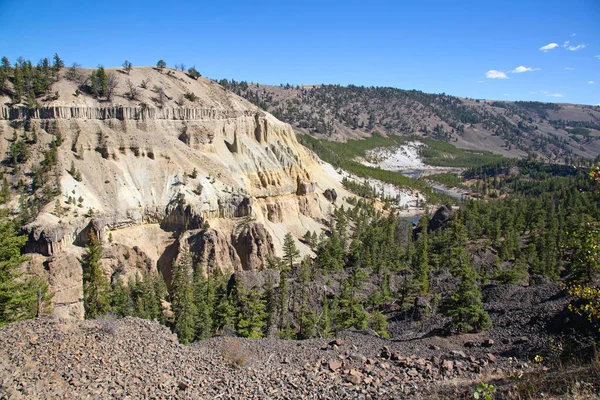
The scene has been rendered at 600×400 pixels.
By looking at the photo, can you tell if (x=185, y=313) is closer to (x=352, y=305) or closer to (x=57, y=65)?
(x=352, y=305)

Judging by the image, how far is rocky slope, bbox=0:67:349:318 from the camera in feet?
146

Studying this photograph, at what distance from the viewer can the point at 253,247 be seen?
173 feet

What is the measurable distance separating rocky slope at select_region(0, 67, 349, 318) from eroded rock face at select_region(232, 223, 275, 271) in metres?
0.13

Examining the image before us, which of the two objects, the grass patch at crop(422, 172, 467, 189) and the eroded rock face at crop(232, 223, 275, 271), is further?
the grass patch at crop(422, 172, 467, 189)

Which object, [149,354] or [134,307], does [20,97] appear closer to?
[134,307]

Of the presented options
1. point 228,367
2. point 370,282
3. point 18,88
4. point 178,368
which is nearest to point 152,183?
point 18,88

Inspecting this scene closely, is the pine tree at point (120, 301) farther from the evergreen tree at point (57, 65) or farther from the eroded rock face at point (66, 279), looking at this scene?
the evergreen tree at point (57, 65)

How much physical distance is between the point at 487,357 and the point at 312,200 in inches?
2267

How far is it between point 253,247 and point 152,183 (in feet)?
51.8

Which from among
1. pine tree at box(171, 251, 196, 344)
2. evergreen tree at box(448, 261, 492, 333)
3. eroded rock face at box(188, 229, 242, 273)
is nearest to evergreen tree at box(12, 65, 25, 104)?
eroded rock face at box(188, 229, 242, 273)

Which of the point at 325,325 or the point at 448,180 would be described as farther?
the point at 448,180

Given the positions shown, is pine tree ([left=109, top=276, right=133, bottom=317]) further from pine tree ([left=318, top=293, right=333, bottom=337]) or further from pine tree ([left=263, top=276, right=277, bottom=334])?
pine tree ([left=318, top=293, right=333, bottom=337])

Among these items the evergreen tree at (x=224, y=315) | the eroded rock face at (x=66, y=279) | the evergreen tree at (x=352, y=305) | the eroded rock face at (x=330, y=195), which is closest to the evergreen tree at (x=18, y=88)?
the eroded rock face at (x=66, y=279)

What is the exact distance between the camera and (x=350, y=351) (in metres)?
16.8
